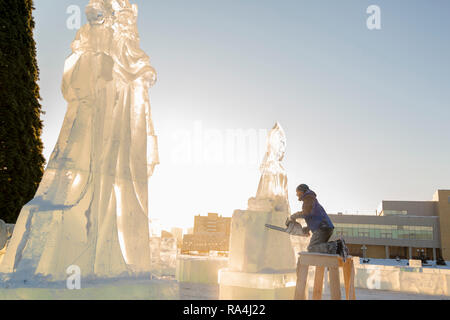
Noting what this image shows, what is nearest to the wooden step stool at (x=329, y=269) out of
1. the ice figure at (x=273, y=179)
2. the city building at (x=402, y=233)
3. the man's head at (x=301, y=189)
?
the man's head at (x=301, y=189)

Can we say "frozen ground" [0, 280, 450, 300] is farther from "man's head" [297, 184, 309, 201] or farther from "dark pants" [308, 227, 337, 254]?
"man's head" [297, 184, 309, 201]

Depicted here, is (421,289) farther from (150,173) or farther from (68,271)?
(68,271)

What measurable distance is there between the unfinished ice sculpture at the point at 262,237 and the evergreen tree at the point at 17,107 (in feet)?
23.8

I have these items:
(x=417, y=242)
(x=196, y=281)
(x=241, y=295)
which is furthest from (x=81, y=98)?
(x=417, y=242)

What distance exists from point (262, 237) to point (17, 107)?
850 centimetres

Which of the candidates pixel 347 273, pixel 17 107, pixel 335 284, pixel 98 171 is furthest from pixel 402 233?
pixel 98 171

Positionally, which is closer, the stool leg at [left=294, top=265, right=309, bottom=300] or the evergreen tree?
the stool leg at [left=294, top=265, right=309, bottom=300]

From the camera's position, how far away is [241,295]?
6887 millimetres

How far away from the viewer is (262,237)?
8.27 meters

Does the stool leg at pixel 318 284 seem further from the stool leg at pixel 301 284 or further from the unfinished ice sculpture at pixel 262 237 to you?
the unfinished ice sculpture at pixel 262 237

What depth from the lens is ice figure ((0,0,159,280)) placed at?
386 cm

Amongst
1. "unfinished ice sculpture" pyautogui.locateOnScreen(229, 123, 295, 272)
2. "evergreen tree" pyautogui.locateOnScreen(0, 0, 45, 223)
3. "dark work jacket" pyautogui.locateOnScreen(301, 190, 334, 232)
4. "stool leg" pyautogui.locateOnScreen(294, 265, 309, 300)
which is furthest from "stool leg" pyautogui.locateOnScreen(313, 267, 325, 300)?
"evergreen tree" pyautogui.locateOnScreen(0, 0, 45, 223)

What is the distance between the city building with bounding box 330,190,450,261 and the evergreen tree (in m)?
45.5

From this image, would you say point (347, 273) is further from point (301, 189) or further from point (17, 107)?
point (17, 107)
